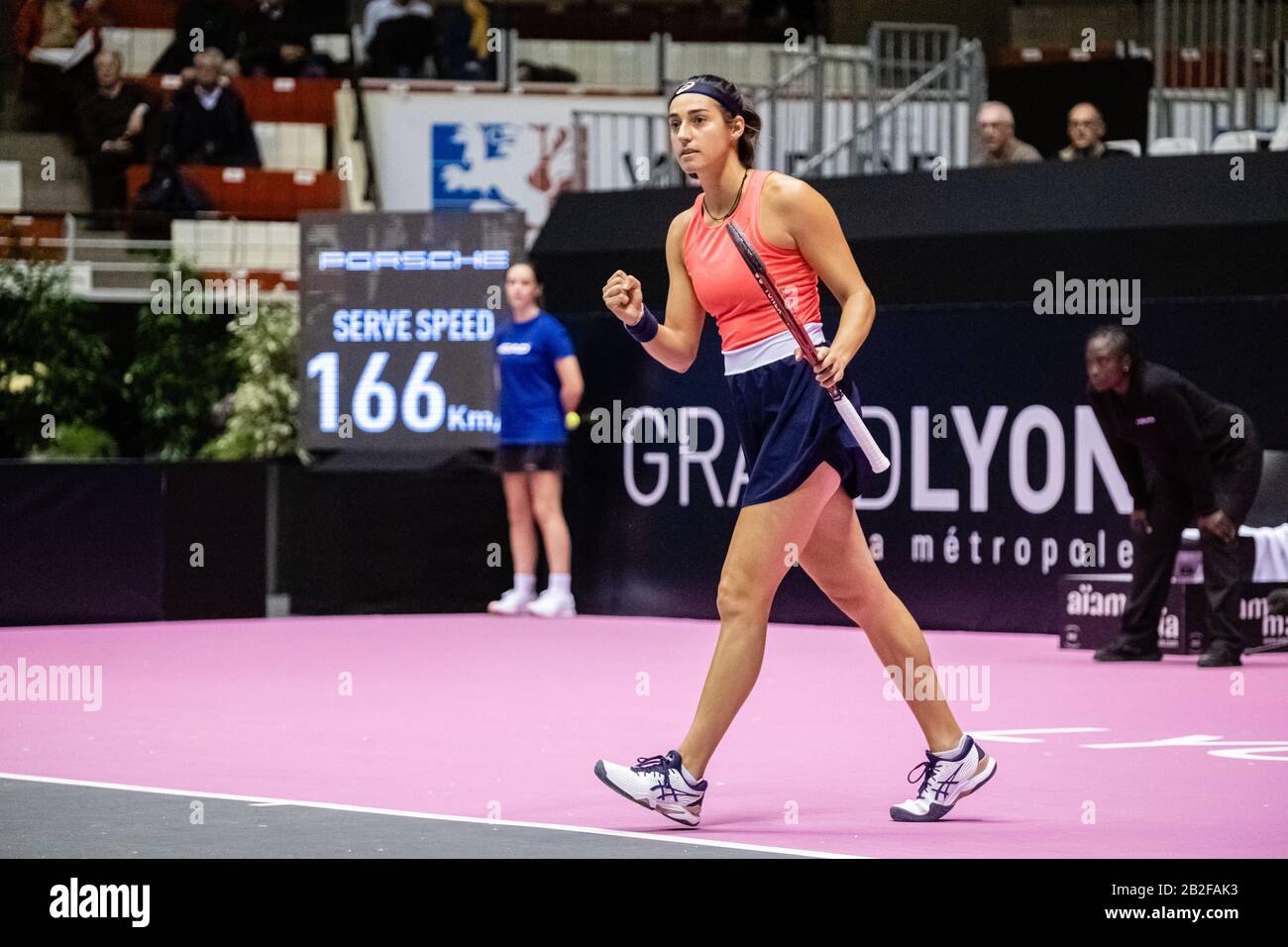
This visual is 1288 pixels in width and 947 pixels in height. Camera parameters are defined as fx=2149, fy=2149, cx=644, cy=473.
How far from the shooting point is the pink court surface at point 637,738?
6043 mm

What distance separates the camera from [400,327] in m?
Result: 14.0

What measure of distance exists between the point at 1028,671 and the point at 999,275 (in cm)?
297

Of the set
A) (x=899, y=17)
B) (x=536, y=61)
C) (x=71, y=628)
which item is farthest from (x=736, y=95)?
(x=899, y=17)

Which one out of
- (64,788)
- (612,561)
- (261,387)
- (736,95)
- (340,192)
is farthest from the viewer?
(340,192)

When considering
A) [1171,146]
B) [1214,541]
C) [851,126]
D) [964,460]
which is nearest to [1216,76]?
[1171,146]

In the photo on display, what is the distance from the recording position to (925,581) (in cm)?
1273

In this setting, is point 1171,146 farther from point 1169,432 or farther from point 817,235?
point 817,235

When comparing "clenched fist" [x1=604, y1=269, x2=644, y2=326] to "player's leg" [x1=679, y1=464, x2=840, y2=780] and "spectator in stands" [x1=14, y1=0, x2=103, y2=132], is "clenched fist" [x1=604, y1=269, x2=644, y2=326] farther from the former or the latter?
"spectator in stands" [x1=14, y1=0, x2=103, y2=132]

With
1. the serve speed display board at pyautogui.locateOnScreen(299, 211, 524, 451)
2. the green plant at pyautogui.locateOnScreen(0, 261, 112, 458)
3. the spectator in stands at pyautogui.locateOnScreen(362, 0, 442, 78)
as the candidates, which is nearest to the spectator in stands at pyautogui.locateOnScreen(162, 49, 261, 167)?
the spectator in stands at pyautogui.locateOnScreen(362, 0, 442, 78)

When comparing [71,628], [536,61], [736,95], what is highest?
[536,61]

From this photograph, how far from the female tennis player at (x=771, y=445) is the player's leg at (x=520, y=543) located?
7.53 metres

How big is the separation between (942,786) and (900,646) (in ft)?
1.36
